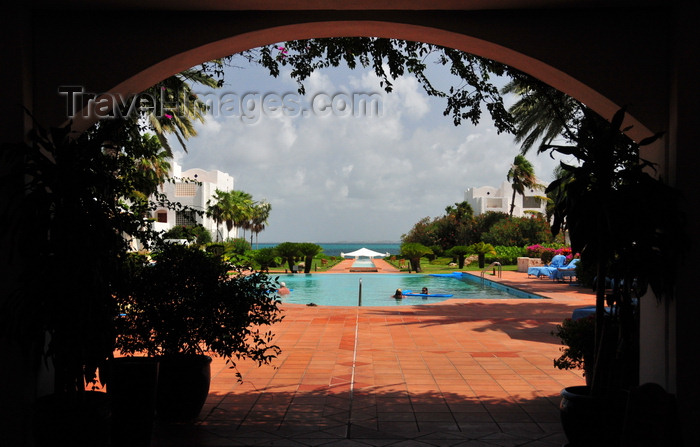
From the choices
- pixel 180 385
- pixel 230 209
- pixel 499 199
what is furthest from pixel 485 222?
pixel 180 385

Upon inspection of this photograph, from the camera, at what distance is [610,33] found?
421 centimetres

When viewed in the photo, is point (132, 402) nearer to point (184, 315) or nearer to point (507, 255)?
point (184, 315)

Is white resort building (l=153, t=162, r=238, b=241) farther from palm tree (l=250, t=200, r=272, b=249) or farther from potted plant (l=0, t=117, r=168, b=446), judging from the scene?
potted plant (l=0, t=117, r=168, b=446)

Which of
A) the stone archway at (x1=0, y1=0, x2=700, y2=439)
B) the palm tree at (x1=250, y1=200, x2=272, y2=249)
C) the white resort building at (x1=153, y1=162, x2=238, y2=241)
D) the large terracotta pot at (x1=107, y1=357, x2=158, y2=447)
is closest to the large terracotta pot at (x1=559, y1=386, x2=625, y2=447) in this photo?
the stone archway at (x1=0, y1=0, x2=700, y2=439)

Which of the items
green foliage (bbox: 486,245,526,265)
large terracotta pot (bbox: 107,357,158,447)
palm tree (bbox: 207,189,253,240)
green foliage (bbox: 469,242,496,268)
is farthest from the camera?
palm tree (bbox: 207,189,253,240)

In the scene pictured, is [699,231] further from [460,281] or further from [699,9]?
[460,281]

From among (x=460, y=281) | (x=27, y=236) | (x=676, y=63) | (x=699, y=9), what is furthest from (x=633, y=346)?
(x=460, y=281)

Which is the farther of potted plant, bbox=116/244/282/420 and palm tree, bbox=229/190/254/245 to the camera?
palm tree, bbox=229/190/254/245

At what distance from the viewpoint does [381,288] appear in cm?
2078

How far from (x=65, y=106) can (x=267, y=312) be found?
2.13 metres

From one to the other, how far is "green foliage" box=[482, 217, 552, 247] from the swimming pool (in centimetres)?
884

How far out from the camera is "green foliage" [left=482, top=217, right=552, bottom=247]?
3155 cm

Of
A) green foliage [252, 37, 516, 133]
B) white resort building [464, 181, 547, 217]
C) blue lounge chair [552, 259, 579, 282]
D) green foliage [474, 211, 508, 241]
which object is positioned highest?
white resort building [464, 181, 547, 217]

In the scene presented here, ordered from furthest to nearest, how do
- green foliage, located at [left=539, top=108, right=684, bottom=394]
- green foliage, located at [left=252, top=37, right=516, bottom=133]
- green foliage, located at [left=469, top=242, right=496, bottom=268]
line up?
green foliage, located at [left=469, top=242, right=496, bottom=268] < green foliage, located at [left=252, top=37, right=516, bottom=133] < green foliage, located at [left=539, top=108, right=684, bottom=394]
